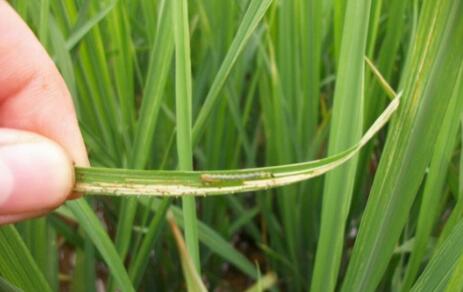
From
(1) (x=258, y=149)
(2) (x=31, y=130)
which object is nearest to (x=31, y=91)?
(2) (x=31, y=130)

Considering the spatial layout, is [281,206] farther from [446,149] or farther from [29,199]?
[29,199]

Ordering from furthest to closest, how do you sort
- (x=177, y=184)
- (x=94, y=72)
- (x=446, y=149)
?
(x=94, y=72), (x=446, y=149), (x=177, y=184)

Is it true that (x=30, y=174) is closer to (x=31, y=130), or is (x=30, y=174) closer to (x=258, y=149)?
(x=31, y=130)

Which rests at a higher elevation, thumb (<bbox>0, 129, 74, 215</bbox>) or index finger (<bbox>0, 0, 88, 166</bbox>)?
index finger (<bbox>0, 0, 88, 166</bbox>)

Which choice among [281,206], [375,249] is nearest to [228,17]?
[281,206]

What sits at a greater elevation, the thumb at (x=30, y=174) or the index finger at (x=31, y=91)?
the index finger at (x=31, y=91)
